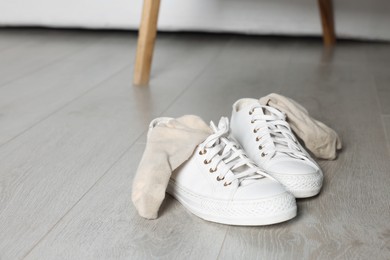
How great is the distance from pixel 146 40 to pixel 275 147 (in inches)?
26.8

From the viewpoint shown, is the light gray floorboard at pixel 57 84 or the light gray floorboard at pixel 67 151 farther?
the light gray floorboard at pixel 57 84

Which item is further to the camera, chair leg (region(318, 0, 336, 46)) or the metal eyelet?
chair leg (region(318, 0, 336, 46))

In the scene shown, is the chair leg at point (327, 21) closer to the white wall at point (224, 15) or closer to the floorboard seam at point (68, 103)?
the white wall at point (224, 15)

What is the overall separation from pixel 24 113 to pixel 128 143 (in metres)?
0.31

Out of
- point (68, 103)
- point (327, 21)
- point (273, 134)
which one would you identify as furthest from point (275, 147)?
point (327, 21)

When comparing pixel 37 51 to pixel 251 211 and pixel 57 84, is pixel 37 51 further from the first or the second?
pixel 251 211

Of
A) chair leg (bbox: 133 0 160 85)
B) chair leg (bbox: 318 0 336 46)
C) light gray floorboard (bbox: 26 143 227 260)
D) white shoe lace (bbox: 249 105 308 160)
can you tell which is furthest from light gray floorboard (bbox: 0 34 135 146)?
chair leg (bbox: 318 0 336 46)

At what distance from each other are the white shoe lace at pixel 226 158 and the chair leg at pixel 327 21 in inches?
45.4

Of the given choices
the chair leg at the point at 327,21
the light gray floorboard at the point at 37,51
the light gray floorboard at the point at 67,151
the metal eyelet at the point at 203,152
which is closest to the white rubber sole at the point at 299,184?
the metal eyelet at the point at 203,152

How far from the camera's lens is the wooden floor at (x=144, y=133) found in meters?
0.70

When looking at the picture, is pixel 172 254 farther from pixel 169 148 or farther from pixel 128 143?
pixel 128 143

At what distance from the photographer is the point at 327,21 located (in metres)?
1.89

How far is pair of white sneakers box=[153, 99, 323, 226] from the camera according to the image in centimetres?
72

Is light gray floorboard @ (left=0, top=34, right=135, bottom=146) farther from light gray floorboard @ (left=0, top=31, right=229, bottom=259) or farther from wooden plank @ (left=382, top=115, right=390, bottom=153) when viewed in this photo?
wooden plank @ (left=382, top=115, right=390, bottom=153)
